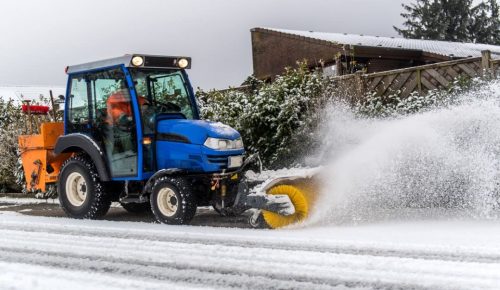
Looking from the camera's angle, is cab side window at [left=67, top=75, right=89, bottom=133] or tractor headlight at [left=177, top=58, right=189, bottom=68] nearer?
tractor headlight at [left=177, top=58, right=189, bottom=68]

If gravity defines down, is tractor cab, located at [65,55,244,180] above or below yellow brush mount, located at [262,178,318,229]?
above

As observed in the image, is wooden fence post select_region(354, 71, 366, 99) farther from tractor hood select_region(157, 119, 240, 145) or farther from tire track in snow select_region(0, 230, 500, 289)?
tire track in snow select_region(0, 230, 500, 289)

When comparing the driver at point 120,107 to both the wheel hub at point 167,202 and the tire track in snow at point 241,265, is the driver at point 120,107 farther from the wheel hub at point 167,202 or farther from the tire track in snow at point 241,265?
the tire track in snow at point 241,265

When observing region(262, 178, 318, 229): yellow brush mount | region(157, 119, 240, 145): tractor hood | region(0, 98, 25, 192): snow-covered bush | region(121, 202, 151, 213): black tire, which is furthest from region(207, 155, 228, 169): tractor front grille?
region(0, 98, 25, 192): snow-covered bush

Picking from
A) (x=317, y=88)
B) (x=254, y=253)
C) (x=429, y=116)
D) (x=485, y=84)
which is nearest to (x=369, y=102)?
(x=317, y=88)

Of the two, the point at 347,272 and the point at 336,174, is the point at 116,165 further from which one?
the point at 347,272

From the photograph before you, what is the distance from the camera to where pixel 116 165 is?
7.64 meters

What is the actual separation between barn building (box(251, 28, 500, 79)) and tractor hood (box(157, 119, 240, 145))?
938cm

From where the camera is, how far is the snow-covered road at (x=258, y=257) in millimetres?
4333

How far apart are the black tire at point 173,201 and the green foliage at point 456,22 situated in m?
40.0

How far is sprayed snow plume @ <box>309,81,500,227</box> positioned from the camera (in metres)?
6.87

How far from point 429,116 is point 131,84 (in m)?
3.83

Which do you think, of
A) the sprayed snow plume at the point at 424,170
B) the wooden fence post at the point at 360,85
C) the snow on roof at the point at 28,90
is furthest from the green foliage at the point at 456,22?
the sprayed snow plume at the point at 424,170

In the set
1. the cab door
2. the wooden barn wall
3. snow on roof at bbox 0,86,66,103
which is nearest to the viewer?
the cab door
